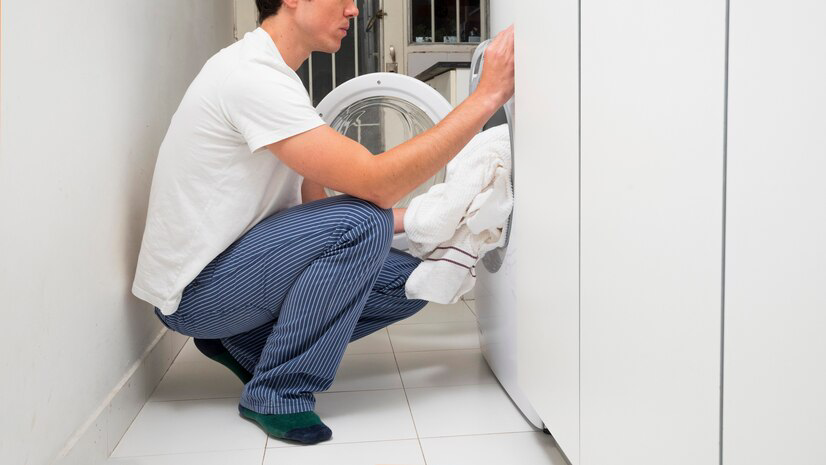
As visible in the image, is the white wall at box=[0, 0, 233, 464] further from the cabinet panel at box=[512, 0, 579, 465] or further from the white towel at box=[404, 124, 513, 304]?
the cabinet panel at box=[512, 0, 579, 465]

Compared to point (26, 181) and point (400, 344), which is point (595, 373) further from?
point (400, 344)

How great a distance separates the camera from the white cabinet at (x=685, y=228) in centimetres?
57

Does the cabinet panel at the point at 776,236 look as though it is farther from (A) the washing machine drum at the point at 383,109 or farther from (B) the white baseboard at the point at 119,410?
(A) the washing machine drum at the point at 383,109

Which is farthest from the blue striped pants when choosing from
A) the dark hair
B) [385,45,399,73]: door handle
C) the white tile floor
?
[385,45,399,73]: door handle

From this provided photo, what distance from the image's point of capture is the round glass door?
2.34m

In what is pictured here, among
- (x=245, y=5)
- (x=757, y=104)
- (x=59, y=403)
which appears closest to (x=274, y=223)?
(x=59, y=403)

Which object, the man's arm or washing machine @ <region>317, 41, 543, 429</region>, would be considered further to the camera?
washing machine @ <region>317, 41, 543, 429</region>

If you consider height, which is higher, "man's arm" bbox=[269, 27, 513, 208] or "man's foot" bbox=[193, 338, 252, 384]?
"man's arm" bbox=[269, 27, 513, 208]

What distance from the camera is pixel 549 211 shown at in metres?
1.21

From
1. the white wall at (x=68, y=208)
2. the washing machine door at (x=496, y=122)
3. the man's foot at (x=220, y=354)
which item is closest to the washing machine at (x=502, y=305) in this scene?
the washing machine door at (x=496, y=122)

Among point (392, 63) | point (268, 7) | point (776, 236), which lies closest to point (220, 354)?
point (268, 7)

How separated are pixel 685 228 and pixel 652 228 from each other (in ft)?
0.24

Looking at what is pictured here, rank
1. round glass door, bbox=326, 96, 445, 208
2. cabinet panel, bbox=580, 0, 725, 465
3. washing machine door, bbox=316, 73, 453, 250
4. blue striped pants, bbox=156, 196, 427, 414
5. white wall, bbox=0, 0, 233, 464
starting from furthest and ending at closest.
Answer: round glass door, bbox=326, 96, 445, 208 → washing machine door, bbox=316, 73, 453, 250 → blue striped pants, bbox=156, 196, 427, 414 → white wall, bbox=0, 0, 233, 464 → cabinet panel, bbox=580, 0, 725, 465

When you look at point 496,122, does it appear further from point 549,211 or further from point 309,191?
point 549,211
